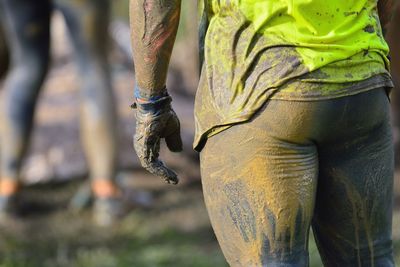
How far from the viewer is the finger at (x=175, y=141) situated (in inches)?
101

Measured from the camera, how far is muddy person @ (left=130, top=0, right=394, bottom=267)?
2.28 m

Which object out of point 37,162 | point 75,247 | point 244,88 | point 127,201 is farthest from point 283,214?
point 37,162

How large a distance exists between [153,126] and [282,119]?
0.37 meters

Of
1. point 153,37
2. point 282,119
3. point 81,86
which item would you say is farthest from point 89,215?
point 282,119

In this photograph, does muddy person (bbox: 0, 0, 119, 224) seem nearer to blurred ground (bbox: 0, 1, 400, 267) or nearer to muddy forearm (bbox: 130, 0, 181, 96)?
blurred ground (bbox: 0, 1, 400, 267)

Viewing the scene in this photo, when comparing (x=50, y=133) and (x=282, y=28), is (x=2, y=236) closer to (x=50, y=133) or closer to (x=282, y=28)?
(x=50, y=133)

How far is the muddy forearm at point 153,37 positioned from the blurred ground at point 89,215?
7.53 ft

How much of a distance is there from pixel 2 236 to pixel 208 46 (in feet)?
9.67

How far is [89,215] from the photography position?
541 cm

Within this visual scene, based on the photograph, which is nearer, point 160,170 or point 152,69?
point 152,69

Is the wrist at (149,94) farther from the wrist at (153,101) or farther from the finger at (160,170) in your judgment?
the finger at (160,170)

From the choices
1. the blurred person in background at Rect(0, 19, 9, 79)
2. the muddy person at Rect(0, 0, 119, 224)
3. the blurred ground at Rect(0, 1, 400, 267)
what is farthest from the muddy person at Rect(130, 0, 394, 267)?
the blurred person in background at Rect(0, 19, 9, 79)

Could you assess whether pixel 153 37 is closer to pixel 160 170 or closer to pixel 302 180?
pixel 160 170

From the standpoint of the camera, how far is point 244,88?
2324 millimetres
